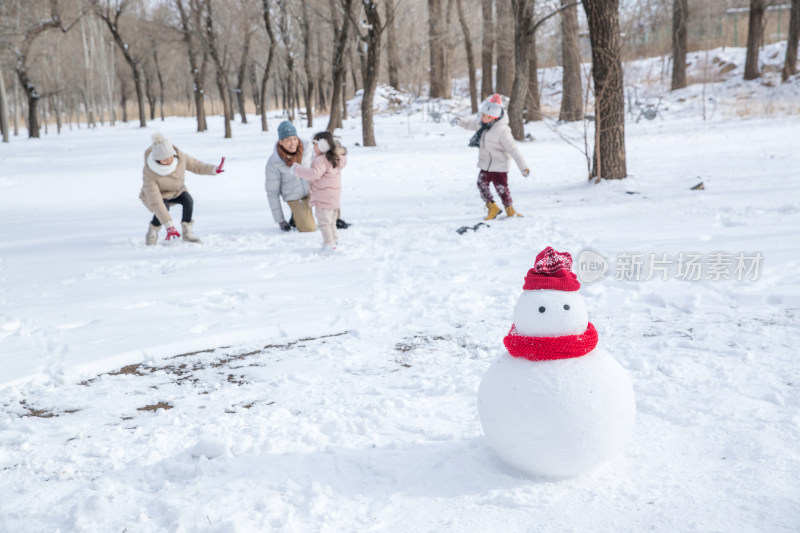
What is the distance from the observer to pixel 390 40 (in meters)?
31.0

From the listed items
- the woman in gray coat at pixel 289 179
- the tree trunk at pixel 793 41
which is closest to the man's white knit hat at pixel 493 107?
the woman in gray coat at pixel 289 179

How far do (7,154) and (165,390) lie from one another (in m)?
19.7

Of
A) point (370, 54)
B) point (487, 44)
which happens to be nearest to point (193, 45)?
point (487, 44)

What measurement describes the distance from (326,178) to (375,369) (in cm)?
343

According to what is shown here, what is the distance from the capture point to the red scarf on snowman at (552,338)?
7.83ft

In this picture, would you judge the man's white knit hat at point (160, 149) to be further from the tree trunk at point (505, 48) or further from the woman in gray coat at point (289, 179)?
the tree trunk at point (505, 48)

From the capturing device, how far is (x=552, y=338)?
7.82 ft

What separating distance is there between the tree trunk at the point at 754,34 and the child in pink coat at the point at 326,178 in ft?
73.7

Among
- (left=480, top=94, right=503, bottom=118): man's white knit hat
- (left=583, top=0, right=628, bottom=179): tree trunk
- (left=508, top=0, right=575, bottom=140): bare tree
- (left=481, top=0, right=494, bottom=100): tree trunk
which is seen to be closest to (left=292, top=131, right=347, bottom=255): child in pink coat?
(left=480, top=94, right=503, bottom=118): man's white knit hat

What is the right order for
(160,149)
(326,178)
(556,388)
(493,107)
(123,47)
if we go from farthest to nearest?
(123,47) → (493,107) → (160,149) → (326,178) → (556,388)

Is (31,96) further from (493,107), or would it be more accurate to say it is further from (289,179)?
(493,107)

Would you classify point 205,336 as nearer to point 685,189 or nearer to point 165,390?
point 165,390

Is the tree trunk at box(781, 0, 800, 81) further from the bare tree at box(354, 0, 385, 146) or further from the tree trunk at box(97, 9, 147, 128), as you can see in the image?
the tree trunk at box(97, 9, 147, 128)

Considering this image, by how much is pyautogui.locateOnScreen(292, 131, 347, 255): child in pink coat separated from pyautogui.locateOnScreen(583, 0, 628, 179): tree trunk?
432cm
